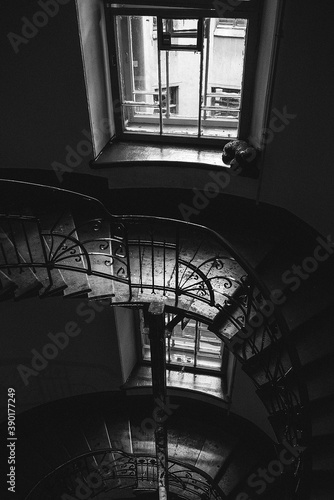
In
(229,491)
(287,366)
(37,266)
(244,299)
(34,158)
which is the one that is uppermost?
(34,158)

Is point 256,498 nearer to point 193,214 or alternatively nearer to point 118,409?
point 118,409

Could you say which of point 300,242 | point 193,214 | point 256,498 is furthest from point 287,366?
point 256,498

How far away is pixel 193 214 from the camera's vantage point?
5.77m

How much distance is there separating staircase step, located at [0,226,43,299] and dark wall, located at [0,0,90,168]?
1434mm

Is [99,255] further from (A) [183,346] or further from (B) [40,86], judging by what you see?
(A) [183,346]

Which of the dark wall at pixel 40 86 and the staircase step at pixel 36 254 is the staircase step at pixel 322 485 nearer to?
the staircase step at pixel 36 254

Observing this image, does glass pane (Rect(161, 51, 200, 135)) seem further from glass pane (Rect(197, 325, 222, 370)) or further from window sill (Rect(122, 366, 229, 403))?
window sill (Rect(122, 366, 229, 403))

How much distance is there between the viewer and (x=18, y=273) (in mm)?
4750

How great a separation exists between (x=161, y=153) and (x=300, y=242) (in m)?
2.01

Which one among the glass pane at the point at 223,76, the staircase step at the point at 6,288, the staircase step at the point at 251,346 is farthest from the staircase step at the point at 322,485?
the glass pane at the point at 223,76

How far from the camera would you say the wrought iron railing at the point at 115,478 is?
6207 mm

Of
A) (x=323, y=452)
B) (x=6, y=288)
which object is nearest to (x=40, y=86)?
(x=6, y=288)

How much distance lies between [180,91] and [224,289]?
255 cm

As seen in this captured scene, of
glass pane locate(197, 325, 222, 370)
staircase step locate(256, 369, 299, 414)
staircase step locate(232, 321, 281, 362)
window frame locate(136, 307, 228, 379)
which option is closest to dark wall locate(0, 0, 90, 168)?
window frame locate(136, 307, 228, 379)
